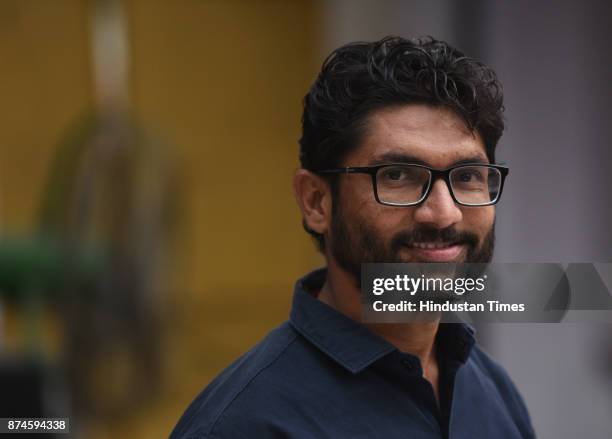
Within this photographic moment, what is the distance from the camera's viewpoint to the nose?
2.21 feet

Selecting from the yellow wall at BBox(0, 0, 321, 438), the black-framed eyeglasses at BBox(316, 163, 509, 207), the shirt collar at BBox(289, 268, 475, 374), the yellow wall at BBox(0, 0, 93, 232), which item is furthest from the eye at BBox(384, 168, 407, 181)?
the yellow wall at BBox(0, 0, 93, 232)

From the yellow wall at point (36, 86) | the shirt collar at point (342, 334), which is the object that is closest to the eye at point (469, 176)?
the shirt collar at point (342, 334)

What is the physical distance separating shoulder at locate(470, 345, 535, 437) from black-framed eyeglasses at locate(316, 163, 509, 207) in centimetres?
18

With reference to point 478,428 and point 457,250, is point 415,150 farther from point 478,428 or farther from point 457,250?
point 478,428

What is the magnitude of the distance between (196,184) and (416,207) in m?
1.70

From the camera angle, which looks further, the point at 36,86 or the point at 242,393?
the point at 36,86

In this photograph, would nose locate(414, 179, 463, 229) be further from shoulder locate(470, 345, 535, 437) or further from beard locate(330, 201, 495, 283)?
shoulder locate(470, 345, 535, 437)

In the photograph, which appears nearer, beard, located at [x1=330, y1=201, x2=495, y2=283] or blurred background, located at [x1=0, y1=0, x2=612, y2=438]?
beard, located at [x1=330, y1=201, x2=495, y2=283]

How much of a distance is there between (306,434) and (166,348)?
1.38 m

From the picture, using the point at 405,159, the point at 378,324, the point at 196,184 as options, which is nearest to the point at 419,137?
the point at 405,159

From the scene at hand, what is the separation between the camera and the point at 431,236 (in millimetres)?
681

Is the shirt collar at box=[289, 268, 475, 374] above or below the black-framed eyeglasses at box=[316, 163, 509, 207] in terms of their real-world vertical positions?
below

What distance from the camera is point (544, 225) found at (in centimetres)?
111

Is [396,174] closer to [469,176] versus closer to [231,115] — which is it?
[469,176]
